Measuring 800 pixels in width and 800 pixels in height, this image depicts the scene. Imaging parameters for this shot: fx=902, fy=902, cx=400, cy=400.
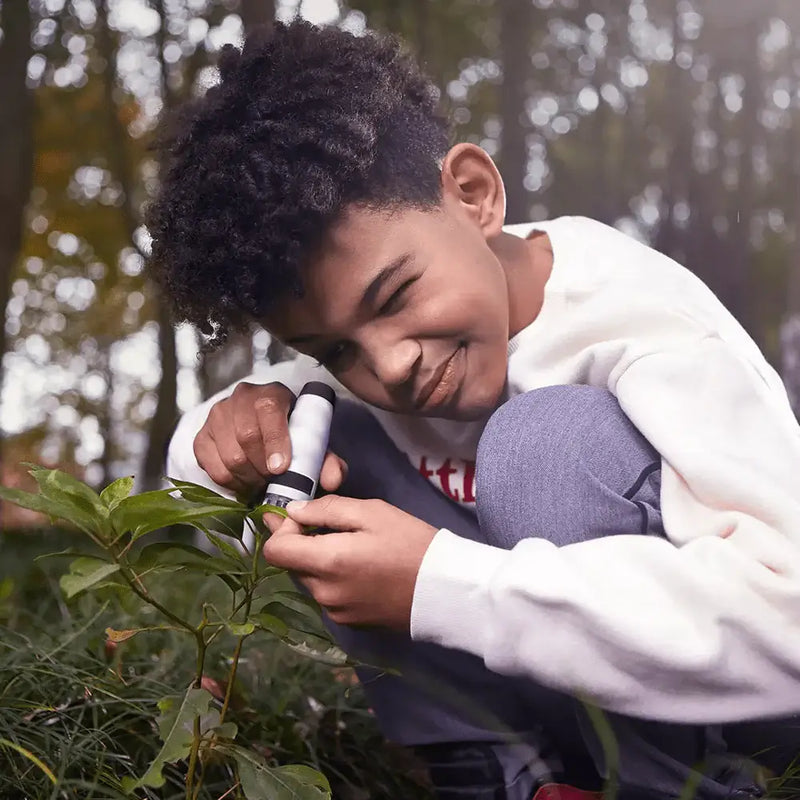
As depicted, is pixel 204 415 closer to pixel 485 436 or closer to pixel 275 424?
pixel 275 424

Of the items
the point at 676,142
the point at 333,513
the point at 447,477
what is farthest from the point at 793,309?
the point at 333,513

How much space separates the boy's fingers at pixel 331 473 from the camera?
33.9 inches

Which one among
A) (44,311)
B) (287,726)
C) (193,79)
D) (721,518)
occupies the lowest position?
(44,311)

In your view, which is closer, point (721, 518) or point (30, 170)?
point (721, 518)

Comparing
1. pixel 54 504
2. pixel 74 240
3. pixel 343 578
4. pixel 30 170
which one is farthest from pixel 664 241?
pixel 74 240

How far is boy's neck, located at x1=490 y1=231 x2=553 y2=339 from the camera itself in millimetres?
937

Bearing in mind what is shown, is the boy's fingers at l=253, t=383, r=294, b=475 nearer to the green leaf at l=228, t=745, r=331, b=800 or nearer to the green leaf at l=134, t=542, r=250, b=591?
the green leaf at l=134, t=542, r=250, b=591

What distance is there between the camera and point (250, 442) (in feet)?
3.00

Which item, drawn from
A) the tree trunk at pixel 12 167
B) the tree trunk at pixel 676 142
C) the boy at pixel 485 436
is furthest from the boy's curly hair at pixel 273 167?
the tree trunk at pixel 12 167

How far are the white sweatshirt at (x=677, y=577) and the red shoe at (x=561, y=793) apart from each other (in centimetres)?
14

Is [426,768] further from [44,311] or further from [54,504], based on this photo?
[44,311]

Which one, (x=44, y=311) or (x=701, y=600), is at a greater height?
(x=701, y=600)

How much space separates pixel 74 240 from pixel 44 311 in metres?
0.29

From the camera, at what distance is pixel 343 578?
724mm
